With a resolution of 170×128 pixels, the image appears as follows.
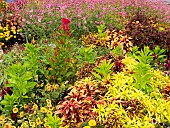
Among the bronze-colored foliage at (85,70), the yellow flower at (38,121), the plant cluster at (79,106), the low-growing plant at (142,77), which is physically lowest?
the yellow flower at (38,121)

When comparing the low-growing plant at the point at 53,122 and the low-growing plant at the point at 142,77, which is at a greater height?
the low-growing plant at the point at 142,77

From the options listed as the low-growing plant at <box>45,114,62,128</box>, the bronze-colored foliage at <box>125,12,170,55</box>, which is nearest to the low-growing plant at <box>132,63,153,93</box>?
the low-growing plant at <box>45,114,62,128</box>

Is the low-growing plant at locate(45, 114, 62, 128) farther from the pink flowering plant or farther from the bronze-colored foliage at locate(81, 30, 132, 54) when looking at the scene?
the bronze-colored foliage at locate(81, 30, 132, 54)

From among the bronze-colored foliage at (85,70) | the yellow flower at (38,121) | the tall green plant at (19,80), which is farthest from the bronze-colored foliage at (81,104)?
the tall green plant at (19,80)

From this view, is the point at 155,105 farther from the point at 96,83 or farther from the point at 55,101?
the point at 55,101

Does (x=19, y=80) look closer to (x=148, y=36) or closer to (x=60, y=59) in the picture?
(x=60, y=59)

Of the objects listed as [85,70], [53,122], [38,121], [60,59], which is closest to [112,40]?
[85,70]

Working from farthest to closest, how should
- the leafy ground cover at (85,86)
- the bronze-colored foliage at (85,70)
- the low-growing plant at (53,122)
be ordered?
the bronze-colored foliage at (85,70) < the leafy ground cover at (85,86) < the low-growing plant at (53,122)

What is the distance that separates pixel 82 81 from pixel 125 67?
0.64 m

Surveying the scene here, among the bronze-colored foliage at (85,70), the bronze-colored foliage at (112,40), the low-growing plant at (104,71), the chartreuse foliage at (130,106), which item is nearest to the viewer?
the chartreuse foliage at (130,106)

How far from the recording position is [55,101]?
434 centimetres

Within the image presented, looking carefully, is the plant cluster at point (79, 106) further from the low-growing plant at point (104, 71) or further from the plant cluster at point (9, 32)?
the plant cluster at point (9, 32)

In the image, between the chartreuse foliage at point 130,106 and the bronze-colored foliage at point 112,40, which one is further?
the bronze-colored foliage at point 112,40

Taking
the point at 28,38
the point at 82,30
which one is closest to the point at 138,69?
the point at 82,30
